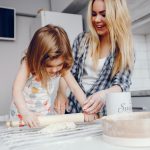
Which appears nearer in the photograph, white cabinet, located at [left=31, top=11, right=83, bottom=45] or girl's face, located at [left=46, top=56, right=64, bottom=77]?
girl's face, located at [left=46, top=56, right=64, bottom=77]

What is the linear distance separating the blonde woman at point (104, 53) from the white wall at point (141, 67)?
112 centimetres

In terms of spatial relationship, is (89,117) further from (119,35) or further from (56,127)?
(119,35)

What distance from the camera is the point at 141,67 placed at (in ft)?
7.38

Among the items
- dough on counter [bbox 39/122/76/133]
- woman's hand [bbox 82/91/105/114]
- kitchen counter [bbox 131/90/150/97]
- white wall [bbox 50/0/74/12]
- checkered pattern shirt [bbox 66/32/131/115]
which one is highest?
white wall [bbox 50/0/74/12]

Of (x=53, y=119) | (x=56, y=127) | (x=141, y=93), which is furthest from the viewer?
(x=141, y=93)

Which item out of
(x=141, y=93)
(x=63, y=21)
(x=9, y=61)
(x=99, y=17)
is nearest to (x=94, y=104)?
(x=99, y=17)

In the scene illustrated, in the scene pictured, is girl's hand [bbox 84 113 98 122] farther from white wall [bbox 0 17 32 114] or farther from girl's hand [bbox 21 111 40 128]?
white wall [bbox 0 17 32 114]

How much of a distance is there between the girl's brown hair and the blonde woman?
0.40 feet

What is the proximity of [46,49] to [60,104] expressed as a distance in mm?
331

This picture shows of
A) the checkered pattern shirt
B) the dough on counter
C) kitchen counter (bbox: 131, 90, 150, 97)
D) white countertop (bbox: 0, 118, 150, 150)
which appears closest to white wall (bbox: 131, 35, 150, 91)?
kitchen counter (bbox: 131, 90, 150, 97)

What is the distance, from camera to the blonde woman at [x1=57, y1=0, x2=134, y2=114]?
3.51 ft

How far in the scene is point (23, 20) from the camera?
9.33ft

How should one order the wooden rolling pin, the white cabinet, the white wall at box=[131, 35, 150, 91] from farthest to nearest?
the white cabinet, the white wall at box=[131, 35, 150, 91], the wooden rolling pin

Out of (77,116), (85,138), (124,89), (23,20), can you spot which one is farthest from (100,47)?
(23,20)
